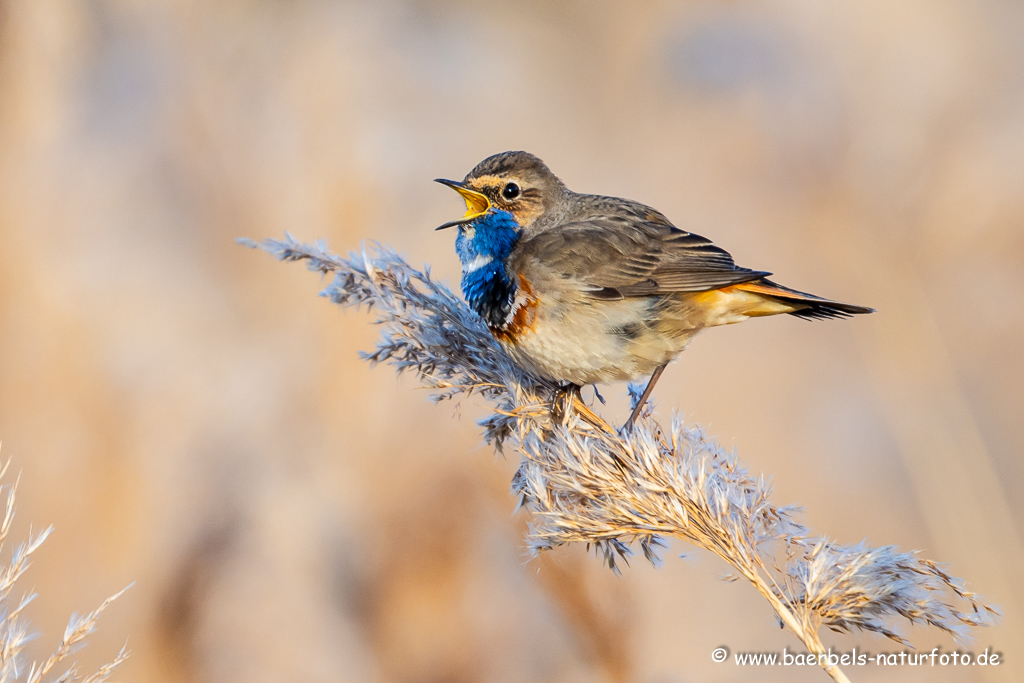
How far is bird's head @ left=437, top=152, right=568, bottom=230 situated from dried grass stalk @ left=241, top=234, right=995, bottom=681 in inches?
22.4

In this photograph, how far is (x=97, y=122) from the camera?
376 centimetres

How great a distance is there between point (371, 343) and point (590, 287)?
4.13 ft

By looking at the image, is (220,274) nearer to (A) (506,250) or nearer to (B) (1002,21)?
(A) (506,250)

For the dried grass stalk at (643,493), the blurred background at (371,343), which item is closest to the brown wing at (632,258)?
the dried grass stalk at (643,493)

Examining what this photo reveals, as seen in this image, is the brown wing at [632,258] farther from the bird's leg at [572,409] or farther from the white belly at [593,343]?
the bird's leg at [572,409]

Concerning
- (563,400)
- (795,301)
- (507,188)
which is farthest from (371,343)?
(795,301)

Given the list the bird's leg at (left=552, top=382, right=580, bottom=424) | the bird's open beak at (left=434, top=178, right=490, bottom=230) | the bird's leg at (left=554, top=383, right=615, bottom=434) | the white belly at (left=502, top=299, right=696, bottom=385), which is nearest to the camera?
the bird's leg at (left=554, top=383, right=615, bottom=434)

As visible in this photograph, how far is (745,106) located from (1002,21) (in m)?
2.10

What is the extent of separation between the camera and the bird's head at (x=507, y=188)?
9.46ft

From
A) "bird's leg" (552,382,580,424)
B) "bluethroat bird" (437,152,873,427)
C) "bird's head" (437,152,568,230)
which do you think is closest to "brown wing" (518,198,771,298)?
"bluethroat bird" (437,152,873,427)

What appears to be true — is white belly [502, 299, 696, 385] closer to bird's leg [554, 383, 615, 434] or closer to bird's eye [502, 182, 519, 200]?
bird's leg [554, 383, 615, 434]

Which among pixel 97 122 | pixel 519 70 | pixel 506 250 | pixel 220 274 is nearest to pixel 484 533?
pixel 506 250

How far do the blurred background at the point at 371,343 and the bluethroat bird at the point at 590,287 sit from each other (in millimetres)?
746

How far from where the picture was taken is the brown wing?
268 centimetres
